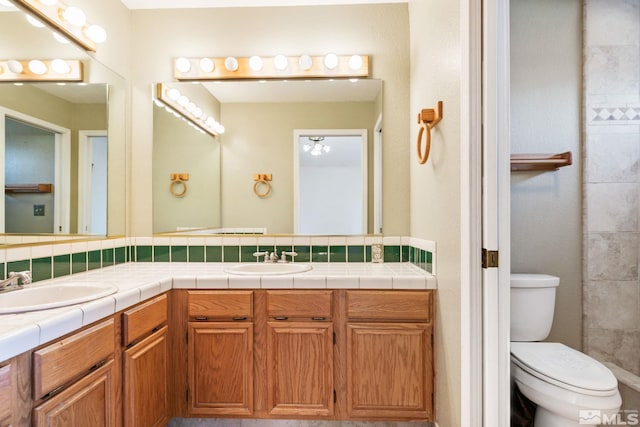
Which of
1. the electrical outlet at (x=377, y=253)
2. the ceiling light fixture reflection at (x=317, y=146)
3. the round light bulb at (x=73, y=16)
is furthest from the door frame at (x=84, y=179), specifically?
the electrical outlet at (x=377, y=253)

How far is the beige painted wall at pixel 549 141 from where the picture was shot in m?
1.97

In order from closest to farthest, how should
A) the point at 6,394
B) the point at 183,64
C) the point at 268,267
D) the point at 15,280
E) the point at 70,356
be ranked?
the point at 6,394
the point at 70,356
the point at 15,280
the point at 268,267
the point at 183,64

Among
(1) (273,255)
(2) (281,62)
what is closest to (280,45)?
(2) (281,62)

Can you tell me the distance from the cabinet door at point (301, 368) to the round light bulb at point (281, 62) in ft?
5.14

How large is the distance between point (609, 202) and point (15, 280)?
116 inches

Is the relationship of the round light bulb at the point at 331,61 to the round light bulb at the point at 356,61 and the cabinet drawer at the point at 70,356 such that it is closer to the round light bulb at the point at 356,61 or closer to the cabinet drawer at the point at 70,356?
the round light bulb at the point at 356,61

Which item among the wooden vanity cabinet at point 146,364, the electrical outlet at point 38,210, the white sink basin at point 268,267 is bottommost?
the wooden vanity cabinet at point 146,364

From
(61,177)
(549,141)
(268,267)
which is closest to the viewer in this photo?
(61,177)

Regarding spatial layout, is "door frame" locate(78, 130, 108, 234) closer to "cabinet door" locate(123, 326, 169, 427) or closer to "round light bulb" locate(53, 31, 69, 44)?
"round light bulb" locate(53, 31, 69, 44)

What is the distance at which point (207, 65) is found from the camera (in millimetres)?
2217

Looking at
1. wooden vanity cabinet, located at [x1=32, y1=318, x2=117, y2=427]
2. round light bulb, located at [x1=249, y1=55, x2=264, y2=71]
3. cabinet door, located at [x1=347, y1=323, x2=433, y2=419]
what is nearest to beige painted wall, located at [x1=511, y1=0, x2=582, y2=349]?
cabinet door, located at [x1=347, y1=323, x2=433, y2=419]

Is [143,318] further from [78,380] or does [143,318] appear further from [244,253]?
[244,253]

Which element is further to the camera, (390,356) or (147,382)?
(390,356)

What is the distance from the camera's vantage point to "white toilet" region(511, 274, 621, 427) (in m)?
1.32
